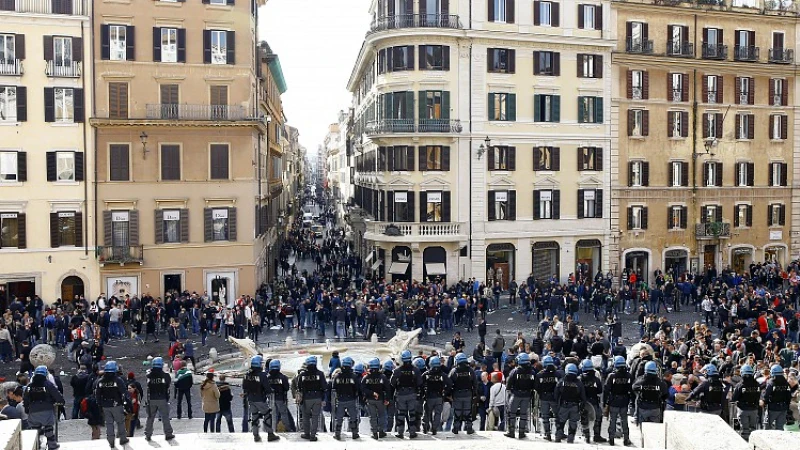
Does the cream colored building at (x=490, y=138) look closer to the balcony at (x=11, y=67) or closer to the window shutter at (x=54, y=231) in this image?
the window shutter at (x=54, y=231)

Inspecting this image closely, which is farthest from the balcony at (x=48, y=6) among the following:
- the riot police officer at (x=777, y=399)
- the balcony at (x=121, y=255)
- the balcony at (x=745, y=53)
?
the balcony at (x=745, y=53)

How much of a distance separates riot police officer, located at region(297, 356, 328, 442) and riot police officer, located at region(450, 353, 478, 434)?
8.63 feet

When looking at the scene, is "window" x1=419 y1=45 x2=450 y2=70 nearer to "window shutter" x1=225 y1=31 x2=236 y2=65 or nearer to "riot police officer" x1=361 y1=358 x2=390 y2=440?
"window shutter" x1=225 y1=31 x2=236 y2=65

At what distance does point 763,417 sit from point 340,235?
66741mm

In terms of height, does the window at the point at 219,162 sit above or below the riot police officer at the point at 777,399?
above

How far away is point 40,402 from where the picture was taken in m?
15.9

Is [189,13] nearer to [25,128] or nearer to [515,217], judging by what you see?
[25,128]

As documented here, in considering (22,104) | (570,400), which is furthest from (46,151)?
(570,400)

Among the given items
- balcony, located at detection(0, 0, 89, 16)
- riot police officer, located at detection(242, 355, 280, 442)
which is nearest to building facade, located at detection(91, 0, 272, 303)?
balcony, located at detection(0, 0, 89, 16)

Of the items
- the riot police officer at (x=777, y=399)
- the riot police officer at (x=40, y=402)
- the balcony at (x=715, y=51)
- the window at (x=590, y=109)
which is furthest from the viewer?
the balcony at (x=715, y=51)

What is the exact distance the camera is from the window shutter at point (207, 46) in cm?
4094

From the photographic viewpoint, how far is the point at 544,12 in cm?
4725

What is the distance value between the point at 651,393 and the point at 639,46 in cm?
3635

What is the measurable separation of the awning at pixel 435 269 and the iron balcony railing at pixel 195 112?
40.4 ft
